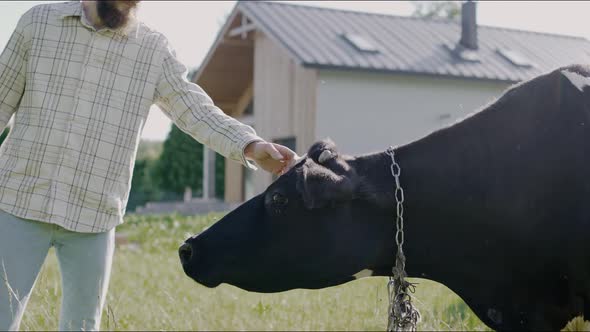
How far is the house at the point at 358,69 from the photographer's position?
17.4 meters

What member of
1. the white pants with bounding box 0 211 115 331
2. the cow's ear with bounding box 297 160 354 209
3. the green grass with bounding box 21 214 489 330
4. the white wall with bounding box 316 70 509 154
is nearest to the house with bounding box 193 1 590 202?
the white wall with bounding box 316 70 509 154

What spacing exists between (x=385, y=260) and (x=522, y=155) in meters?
0.69

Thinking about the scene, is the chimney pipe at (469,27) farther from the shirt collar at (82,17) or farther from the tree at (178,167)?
the shirt collar at (82,17)

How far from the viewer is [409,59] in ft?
60.2

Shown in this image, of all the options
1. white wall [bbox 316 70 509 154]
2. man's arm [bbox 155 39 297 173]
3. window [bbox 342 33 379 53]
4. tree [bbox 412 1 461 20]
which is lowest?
man's arm [bbox 155 39 297 173]

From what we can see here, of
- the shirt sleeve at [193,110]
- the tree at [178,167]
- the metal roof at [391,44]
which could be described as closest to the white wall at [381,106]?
the metal roof at [391,44]

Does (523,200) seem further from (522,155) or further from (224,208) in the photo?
(224,208)

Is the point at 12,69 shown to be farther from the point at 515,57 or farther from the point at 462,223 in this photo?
the point at 515,57

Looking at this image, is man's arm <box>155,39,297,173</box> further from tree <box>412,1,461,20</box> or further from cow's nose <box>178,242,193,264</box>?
tree <box>412,1,461,20</box>

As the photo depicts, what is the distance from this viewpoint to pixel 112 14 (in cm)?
343

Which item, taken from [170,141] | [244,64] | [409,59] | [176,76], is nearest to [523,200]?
[176,76]

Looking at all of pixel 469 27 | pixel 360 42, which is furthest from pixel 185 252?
pixel 469 27

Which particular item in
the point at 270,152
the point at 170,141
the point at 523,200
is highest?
the point at 170,141

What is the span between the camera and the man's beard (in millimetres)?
3414
